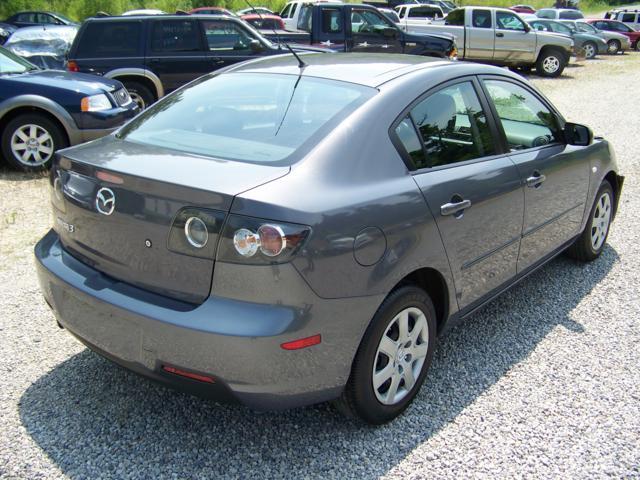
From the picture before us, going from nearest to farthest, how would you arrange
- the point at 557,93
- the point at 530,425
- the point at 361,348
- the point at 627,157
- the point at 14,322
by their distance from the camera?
1. the point at 361,348
2. the point at 530,425
3. the point at 14,322
4. the point at 627,157
5. the point at 557,93

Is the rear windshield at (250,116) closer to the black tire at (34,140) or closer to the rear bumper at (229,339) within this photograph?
the rear bumper at (229,339)

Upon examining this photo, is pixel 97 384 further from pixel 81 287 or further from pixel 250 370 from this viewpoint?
pixel 250 370

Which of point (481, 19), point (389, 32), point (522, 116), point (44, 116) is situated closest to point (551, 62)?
point (481, 19)

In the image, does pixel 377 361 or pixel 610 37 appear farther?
pixel 610 37

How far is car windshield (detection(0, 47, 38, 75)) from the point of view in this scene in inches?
307

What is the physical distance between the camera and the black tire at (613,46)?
2993 centimetres

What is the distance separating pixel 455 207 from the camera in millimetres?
3164

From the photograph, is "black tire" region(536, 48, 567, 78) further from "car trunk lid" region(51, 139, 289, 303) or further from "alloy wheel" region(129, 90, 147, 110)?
"car trunk lid" region(51, 139, 289, 303)

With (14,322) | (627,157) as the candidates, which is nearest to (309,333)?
(14,322)

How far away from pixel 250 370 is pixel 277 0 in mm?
42728

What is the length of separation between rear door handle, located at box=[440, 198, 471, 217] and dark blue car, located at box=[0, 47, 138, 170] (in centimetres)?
556

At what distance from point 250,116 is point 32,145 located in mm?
5262

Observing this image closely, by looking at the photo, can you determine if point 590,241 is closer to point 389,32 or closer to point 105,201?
point 105,201

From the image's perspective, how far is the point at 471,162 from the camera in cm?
345
